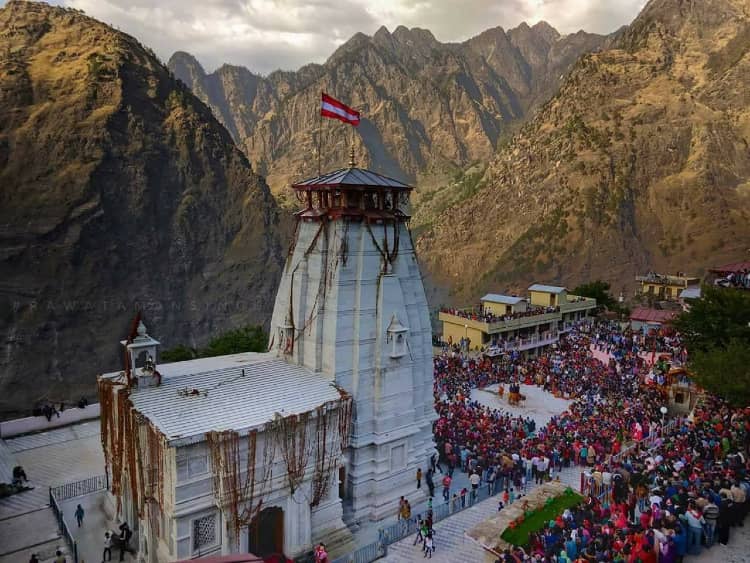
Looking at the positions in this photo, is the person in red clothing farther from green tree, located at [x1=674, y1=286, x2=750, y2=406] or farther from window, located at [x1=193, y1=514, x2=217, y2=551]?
green tree, located at [x1=674, y1=286, x2=750, y2=406]

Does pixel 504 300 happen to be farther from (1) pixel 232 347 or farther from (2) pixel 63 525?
(2) pixel 63 525

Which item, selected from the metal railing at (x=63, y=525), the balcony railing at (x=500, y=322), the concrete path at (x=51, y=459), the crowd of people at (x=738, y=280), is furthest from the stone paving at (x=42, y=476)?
the crowd of people at (x=738, y=280)

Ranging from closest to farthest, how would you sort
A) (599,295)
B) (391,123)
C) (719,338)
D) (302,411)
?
(302,411) < (719,338) < (599,295) < (391,123)

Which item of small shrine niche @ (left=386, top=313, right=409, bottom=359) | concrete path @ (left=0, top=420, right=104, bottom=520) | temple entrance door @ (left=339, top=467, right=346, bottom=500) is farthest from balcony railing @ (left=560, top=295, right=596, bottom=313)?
concrete path @ (left=0, top=420, right=104, bottom=520)

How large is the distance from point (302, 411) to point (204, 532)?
4320mm

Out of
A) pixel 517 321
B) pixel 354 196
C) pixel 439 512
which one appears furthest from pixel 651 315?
pixel 354 196

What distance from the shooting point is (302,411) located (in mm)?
17672

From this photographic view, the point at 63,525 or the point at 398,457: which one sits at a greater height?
the point at 398,457

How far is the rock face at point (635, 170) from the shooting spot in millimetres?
81250

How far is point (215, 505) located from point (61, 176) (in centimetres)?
6279

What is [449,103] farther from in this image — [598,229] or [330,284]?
[330,284]

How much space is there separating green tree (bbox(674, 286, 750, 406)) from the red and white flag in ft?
58.4

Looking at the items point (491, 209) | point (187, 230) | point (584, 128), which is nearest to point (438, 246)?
point (491, 209)

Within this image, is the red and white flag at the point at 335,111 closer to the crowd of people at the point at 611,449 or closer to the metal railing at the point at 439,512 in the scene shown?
the crowd of people at the point at 611,449
